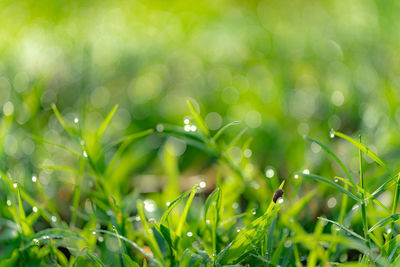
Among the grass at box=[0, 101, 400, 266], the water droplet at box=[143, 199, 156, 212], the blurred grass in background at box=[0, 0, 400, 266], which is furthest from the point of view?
the blurred grass in background at box=[0, 0, 400, 266]

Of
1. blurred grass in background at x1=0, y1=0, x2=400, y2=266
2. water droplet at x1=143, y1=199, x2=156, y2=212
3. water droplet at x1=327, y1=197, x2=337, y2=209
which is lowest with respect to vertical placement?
blurred grass in background at x1=0, y1=0, x2=400, y2=266

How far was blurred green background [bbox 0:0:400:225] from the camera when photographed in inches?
50.6

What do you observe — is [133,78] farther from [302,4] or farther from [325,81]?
[302,4]

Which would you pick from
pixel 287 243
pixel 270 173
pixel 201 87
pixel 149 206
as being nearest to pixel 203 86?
pixel 201 87

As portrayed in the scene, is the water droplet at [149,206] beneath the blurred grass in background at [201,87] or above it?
above

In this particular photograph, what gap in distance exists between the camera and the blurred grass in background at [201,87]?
1.28m

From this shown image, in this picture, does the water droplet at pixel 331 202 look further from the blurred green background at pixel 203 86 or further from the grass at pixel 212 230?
the blurred green background at pixel 203 86

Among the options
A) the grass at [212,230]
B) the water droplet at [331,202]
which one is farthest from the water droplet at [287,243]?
the water droplet at [331,202]

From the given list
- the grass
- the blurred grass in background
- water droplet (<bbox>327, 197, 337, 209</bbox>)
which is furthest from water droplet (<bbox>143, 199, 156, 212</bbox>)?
water droplet (<bbox>327, 197, 337, 209</bbox>)

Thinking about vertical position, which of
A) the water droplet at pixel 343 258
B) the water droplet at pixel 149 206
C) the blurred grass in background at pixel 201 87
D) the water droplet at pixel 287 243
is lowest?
the blurred grass in background at pixel 201 87

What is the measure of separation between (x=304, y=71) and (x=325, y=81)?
0.15 m

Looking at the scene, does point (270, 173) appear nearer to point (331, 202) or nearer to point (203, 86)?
point (331, 202)

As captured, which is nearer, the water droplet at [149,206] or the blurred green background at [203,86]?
the water droplet at [149,206]

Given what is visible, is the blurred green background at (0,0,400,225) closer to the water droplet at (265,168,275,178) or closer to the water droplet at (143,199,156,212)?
the water droplet at (265,168,275,178)
